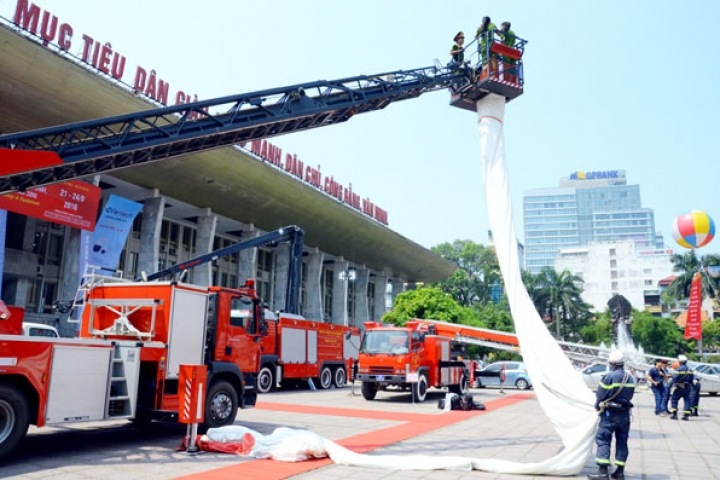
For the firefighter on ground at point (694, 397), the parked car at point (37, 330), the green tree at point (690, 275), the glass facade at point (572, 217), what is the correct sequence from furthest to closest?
the glass facade at point (572, 217)
the green tree at point (690, 275)
the firefighter on ground at point (694, 397)
the parked car at point (37, 330)

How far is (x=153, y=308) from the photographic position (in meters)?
9.70

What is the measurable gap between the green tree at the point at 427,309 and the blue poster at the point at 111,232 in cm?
2263

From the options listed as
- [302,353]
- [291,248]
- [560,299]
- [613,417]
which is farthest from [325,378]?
[560,299]

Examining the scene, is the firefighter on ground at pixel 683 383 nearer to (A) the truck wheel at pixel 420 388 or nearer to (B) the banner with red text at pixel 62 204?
(A) the truck wheel at pixel 420 388

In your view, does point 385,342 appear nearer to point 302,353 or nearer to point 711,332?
point 302,353

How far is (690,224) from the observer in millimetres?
26906

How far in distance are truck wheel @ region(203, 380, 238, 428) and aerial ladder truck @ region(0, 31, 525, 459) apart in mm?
19

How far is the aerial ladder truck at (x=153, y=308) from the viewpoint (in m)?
7.86

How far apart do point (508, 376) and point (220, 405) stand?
69.5 feet

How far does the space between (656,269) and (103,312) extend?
120784 mm

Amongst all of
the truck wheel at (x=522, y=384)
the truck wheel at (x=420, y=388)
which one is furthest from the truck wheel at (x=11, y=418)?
the truck wheel at (x=522, y=384)

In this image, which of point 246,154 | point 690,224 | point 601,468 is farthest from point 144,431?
point 690,224

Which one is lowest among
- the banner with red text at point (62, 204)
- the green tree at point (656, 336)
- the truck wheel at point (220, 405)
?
the truck wheel at point (220, 405)

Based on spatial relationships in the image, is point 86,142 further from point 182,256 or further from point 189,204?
point 182,256
